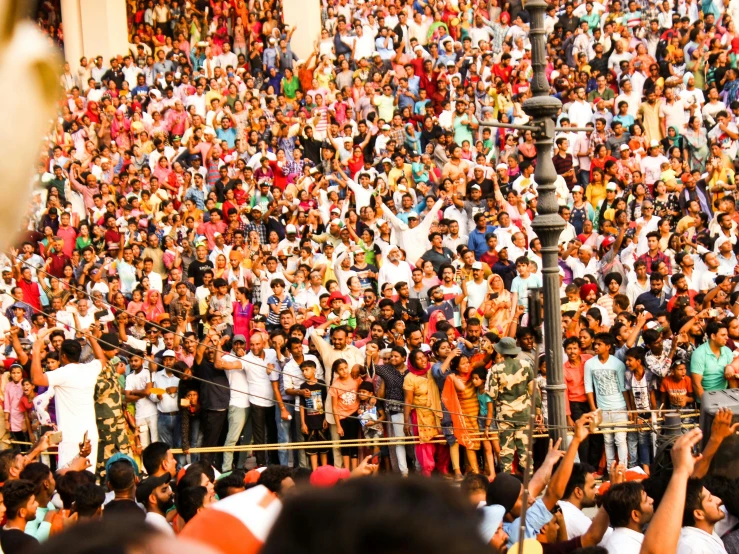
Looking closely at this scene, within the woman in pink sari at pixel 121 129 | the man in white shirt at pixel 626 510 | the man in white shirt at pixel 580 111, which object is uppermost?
the woman in pink sari at pixel 121 129

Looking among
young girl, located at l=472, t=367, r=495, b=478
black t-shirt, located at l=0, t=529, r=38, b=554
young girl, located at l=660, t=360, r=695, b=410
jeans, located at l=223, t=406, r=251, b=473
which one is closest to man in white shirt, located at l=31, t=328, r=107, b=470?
jeans, located at l=223, t=406, r=251, b=473

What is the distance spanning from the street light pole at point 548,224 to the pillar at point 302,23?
56.3ft

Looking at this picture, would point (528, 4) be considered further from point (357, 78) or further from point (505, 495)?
point (357, 78)

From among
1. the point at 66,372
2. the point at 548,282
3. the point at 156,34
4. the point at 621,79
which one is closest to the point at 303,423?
the point at 66,372

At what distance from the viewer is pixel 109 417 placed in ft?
38.0

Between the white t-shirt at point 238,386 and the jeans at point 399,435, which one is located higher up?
the white t-shirt at point 238,386

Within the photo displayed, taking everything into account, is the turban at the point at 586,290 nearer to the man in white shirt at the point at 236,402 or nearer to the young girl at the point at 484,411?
the young girl at the point at 484,411

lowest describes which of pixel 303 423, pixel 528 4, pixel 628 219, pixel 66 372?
pixel 303 423

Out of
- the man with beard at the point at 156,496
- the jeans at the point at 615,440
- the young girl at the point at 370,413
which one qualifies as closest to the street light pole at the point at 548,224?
the jeans at the point at 615,440

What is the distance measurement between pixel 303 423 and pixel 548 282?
4.27m

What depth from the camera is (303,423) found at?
13211 millimetres

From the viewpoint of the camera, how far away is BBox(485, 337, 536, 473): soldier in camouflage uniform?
39.5 ft

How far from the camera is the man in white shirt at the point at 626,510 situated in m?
5.95

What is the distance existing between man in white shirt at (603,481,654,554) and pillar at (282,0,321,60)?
21656mm
